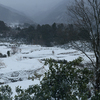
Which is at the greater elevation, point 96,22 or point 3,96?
point 96,22

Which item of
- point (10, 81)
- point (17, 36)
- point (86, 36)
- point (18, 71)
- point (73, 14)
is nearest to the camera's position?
point (73, 14)

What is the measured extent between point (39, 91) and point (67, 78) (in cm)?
60

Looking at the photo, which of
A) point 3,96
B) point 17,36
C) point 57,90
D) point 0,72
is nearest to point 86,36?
point 57,90

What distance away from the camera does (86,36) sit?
15.7ft

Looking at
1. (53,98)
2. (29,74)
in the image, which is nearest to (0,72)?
(29,74)

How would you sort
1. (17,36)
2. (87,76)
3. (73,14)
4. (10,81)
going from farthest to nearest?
(17,36) < (10,81) < (73,14) < (87,76)

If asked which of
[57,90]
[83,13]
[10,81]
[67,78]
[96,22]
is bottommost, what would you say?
[10,81]

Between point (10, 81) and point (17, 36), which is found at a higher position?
point (17, 36)

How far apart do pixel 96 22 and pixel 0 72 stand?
20.2 ft

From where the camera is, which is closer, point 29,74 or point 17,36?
point 29,74

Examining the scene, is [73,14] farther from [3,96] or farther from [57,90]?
[3,96]

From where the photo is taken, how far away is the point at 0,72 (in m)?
7.23

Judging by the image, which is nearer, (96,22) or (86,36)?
(96,22)

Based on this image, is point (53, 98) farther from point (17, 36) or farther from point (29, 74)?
point (17, 36)
